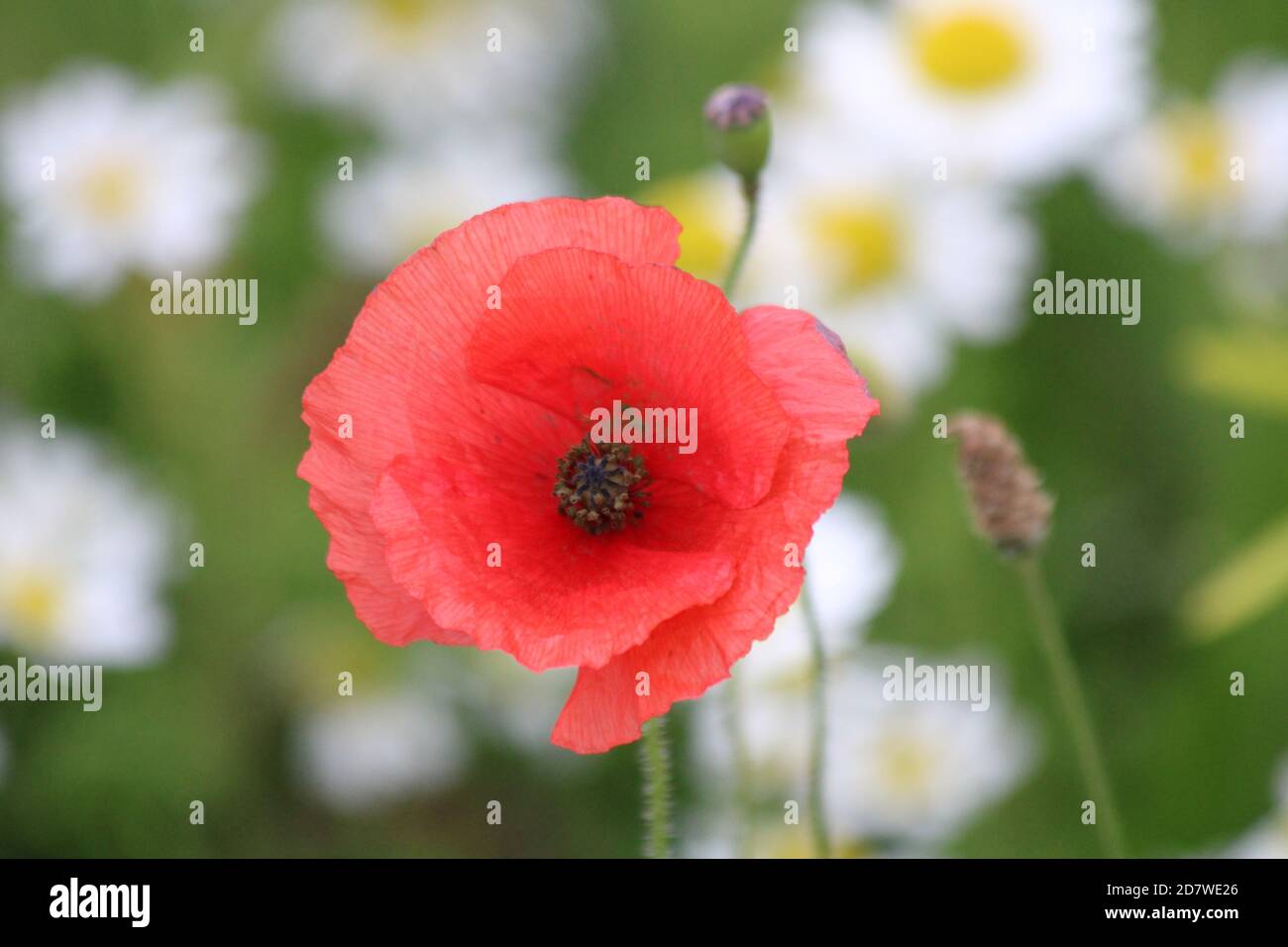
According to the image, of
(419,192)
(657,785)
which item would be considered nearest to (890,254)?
(419,192)

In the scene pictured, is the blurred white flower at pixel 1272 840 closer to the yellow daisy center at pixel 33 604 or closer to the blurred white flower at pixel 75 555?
the blurred white flower at pixel 75 555

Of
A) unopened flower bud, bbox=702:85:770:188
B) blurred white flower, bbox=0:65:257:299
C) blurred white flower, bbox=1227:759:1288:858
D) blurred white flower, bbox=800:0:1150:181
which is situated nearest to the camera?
unopened flower bud, bbox=702:85:770:188

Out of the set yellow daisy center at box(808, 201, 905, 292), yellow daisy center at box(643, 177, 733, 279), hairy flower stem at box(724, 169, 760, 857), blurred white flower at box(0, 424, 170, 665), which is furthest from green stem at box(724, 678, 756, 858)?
yellow daisy center at box(808, 201, 905, 292)

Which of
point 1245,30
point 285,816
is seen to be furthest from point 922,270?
point 285,816

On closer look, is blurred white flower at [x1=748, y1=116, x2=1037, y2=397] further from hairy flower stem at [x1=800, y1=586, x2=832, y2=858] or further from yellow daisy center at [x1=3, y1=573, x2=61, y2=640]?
hairy flower stem at [x1=800, y1=586, x2=832, y2=858]

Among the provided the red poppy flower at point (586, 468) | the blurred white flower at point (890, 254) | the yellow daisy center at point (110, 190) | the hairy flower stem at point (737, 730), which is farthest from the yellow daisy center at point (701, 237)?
the red poppy flower at point (586, 468)

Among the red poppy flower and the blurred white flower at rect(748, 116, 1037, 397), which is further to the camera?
the blurred white flower at rect(748, 116, 1037, 397)

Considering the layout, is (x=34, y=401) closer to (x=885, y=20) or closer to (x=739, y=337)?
(x=885, y=20)
